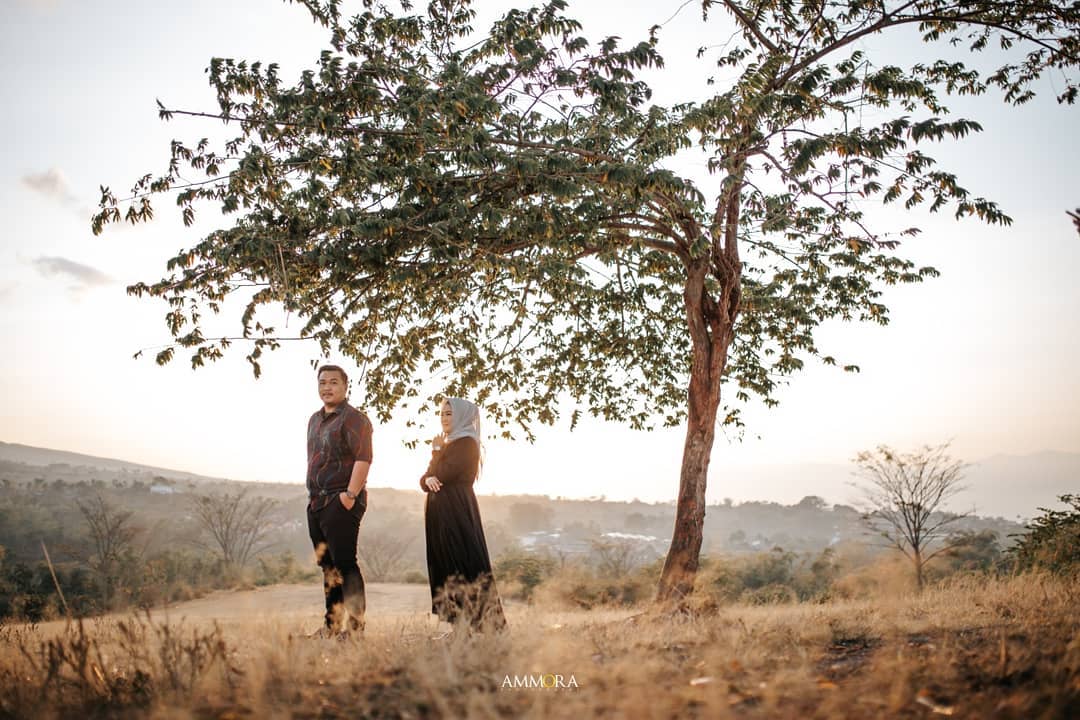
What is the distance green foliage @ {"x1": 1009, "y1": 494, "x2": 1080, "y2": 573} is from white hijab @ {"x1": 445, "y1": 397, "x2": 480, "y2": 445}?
11647mm

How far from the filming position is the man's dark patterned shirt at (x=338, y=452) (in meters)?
5.49

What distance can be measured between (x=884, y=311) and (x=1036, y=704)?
868 cm

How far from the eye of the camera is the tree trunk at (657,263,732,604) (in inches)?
334

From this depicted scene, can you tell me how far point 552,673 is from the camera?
11.2ft

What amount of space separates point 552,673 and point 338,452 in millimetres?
2900

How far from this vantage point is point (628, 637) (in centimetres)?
489

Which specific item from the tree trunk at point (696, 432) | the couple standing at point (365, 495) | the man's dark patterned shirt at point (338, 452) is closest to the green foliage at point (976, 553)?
the tree trunk at point (696, 432)

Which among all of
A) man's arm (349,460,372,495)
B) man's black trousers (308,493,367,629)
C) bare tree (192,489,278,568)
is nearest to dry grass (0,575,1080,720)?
man's black trousers (308,493,367,629)

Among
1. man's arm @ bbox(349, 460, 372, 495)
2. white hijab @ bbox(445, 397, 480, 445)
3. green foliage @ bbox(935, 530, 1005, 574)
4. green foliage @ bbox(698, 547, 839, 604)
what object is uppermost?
white hijab @ bbox(445, 397, 480, 445)

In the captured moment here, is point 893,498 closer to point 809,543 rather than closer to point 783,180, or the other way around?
point 783,180

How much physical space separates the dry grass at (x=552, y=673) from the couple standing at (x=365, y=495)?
80cm

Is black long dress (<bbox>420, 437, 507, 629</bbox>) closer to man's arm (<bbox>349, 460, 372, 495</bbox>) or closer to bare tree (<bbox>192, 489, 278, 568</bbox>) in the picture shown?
man's arm (<bbox>349, 460, 372, 495</bbox>)

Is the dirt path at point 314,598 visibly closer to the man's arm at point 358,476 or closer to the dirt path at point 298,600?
the dirt path at point 298,600

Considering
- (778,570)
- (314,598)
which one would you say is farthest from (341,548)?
(778,570)
